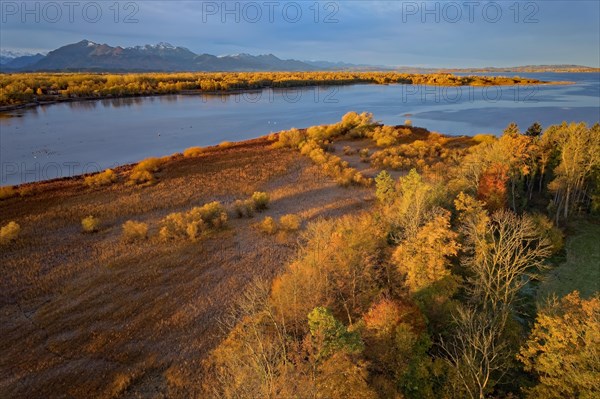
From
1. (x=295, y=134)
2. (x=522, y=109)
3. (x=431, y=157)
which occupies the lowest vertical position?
(x=431, y=157)

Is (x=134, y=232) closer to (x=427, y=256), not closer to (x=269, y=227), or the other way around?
(x=269, y=227)

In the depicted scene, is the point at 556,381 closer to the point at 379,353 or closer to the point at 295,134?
the point at 379,353

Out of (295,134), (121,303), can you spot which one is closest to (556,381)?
(121,303)

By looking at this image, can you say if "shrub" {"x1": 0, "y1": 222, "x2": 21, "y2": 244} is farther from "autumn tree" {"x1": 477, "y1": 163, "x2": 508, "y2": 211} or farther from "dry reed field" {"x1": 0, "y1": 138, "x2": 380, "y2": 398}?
"autumn tree" {"x1": 477, "y1": 163, "x2": 508, "y2": 211}

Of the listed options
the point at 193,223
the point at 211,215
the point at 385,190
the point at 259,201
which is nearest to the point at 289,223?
the point at 259,201

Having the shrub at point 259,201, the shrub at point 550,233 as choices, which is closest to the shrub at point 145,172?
the shrub at point 259,201

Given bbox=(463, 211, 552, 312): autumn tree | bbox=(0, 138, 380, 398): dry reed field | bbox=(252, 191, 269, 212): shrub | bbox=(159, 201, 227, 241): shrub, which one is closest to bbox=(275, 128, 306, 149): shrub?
bbox=(0, 138, 380, 398): dry reed field
